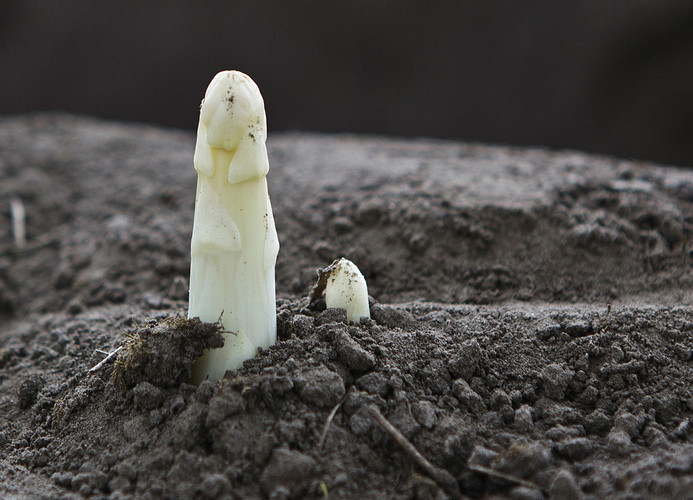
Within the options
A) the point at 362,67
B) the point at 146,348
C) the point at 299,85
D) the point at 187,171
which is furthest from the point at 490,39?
the point at 146,348

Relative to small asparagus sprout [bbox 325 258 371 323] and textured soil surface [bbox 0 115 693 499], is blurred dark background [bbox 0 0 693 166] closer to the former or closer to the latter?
textured soil surface [bbox 0 115 693 499]

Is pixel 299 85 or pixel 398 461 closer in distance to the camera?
pixel 398 461

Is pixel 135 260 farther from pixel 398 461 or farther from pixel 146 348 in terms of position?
pixel 398 461

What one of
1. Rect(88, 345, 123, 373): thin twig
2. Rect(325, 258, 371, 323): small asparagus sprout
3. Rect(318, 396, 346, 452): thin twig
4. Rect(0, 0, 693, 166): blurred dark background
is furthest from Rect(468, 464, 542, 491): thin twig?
Rect(0, 0, 693, 166): blurred dark background

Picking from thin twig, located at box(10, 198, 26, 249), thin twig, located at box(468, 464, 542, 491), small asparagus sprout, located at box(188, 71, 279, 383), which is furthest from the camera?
thin twig, located at box(10, 198, 26, 249)

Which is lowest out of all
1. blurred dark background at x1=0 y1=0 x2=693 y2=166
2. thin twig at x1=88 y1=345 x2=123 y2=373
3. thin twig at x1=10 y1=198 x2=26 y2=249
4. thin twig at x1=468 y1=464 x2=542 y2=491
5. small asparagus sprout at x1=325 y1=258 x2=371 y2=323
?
thin twig at x1=468 y1=464 x2=542 y2=491

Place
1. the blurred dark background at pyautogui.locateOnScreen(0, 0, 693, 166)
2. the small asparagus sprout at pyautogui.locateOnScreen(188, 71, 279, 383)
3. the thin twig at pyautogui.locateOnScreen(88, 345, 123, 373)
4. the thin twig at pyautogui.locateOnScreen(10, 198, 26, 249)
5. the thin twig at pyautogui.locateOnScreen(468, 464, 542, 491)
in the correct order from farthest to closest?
the blurred dark background at pyautogui.locateOnScreen(0, 0, 693, 166)
the thin twig at pyautogui.locateOnScreen(10, 198, 26, 249)
the thin twig at pyautogui.locateOnScreen(88, 345, 123, 373)
the small asparagus sprout at pyautogui.locateOnScreen(188, 71, 279, 383)
the thin twig at pyautogui.locateOnScreen(468, 464, 542, 491)

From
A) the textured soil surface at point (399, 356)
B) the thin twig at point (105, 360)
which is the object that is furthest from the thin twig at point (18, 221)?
the thin twig at point (105, 360)
